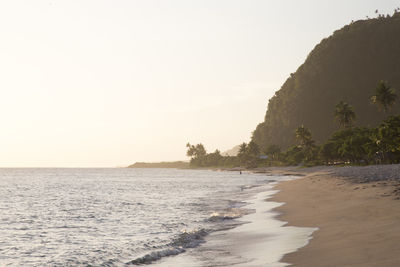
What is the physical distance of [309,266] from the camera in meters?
11.5

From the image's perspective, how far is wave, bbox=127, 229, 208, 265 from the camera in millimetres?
15406

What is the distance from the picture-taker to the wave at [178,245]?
15.4 meters

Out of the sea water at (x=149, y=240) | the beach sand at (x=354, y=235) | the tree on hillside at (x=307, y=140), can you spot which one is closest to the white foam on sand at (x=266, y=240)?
the sea water at (x=149, y=240)

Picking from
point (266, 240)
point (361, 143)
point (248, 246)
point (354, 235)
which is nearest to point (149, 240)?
point (248, 246)

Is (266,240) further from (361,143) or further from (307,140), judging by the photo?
(307,140)

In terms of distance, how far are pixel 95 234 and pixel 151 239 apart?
13.7ft

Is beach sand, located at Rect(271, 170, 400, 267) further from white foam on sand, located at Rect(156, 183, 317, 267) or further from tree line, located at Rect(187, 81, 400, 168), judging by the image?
tree line, located at Rect(187, 81, 400, 168)

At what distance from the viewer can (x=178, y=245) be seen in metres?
18.0

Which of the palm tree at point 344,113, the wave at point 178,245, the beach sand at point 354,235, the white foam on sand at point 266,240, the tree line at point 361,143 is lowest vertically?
the wave at point 178,245

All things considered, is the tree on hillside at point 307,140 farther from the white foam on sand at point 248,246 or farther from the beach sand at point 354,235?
the white foam on sand at point 248,246

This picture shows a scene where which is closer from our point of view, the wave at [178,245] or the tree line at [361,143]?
the wave at [178,245]

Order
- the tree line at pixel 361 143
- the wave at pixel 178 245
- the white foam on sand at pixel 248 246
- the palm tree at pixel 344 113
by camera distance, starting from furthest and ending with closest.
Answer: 1. the palm tree at pixel 344 113
2. the tree line at pixel 361 143
3. the wave at pixel 178 245
4. the white foam on sand at pixel 248 246

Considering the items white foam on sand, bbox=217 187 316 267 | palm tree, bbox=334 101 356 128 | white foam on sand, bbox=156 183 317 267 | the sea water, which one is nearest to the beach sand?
white foam on sand, bbox=217 187 316 267

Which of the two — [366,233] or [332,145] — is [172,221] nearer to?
[366,233]
